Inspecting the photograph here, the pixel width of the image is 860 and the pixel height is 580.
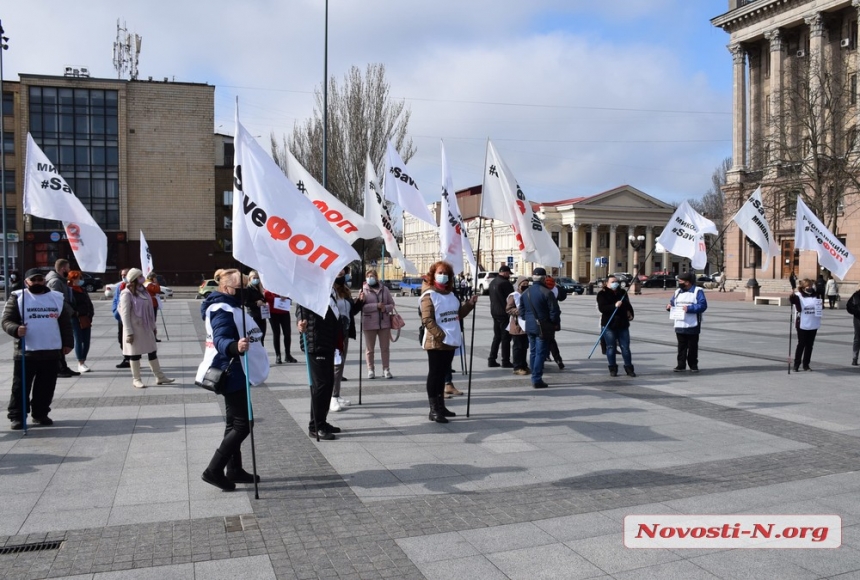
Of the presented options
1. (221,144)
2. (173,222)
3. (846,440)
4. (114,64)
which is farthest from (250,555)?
(221,144)

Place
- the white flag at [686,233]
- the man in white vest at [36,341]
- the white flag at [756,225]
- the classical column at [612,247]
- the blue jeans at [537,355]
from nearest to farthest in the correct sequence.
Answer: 1. the man in white vest at [36,341]
2. the blue jeans at [537,355]
3. the white flag at [686,233]
4. the white flag at [756,225]
5. the classical column at [612,247]

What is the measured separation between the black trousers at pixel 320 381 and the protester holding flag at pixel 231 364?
143 centimetres

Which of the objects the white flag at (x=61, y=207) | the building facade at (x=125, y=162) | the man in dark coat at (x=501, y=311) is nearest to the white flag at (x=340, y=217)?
the man in dark coat at (x=501, y=311)

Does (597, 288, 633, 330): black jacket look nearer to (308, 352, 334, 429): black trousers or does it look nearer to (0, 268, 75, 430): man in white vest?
(308, 352, 334, 429): black trousers

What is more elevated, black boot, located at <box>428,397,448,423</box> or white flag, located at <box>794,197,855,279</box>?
white flag, located at <box>794,197,855,279</box>

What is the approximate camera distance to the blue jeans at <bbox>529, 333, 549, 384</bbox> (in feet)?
35.2

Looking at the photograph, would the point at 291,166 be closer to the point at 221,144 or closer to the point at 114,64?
the point at 114,64

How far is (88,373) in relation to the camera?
12414 millimetres

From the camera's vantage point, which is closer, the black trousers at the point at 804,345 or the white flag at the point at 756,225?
the black trousers at the point at 804,345

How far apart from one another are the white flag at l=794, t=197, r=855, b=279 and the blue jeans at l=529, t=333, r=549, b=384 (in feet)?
18.6

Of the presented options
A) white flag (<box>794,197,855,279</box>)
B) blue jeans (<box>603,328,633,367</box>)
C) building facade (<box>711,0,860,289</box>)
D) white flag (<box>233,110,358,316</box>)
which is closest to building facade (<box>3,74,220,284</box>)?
building facade (<box>711,0,860,289</box>)

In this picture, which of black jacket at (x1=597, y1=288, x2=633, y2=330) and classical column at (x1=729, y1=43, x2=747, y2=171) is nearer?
black jacket at (x1=597, y1=288, x2=633, y2=330)

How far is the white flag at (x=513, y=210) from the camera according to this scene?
1030cm

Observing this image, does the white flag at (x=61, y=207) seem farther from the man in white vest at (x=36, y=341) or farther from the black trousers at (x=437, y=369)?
the black trousers at (x=437, y=369)
